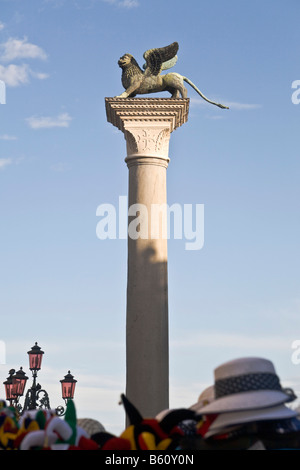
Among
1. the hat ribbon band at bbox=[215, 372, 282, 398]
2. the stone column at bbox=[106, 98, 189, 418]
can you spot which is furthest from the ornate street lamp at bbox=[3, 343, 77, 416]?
the hat ribbon band at bbox=[215, 372, 282, 398]

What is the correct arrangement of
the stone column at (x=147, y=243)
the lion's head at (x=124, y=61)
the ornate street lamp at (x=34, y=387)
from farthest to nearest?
1. the ornate street lamp at (x=34, y=387)
2. the lion's head at (x=124, y=61)
3. the stone column at (x=147, y=243)

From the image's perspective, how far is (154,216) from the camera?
12500mm

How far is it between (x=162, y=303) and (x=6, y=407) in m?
8.36

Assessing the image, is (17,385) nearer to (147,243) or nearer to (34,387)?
(34,387)

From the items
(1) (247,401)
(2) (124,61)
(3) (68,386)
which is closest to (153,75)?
(2) (124,61)

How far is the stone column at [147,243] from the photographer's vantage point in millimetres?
11807

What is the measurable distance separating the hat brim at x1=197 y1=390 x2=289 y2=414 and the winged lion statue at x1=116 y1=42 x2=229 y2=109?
33.7ft

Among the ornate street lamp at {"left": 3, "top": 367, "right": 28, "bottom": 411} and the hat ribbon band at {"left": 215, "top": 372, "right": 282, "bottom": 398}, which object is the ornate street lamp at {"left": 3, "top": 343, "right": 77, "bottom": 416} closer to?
the ornate street lamp at {"left": 3, "top": 367, "right": 28, "bottom": 411}

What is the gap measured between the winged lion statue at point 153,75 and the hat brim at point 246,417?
34.0 ft

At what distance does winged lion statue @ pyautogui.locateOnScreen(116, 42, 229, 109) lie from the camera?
13.6 metres

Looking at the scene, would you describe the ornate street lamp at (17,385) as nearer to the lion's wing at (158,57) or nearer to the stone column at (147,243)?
the stone column at (147,243)

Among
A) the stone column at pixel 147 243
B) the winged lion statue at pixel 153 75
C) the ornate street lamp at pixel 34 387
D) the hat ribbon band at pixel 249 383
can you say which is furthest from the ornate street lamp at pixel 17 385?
the hat ribbon band at pixel 249 383
